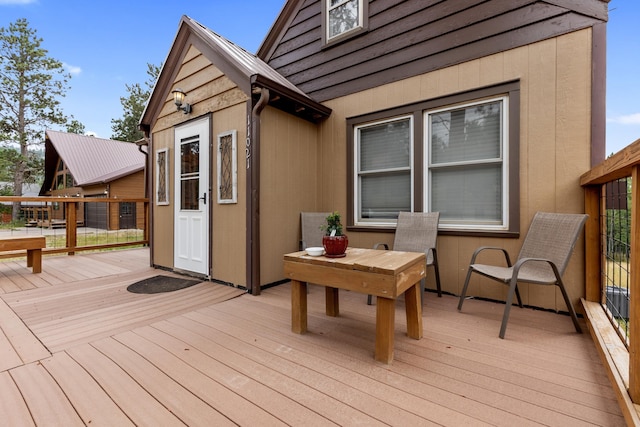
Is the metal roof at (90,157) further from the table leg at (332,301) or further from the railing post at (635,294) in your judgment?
the railing post at (635,294)

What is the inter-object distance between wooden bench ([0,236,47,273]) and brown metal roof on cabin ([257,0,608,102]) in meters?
4.40

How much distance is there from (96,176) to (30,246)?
11.6m

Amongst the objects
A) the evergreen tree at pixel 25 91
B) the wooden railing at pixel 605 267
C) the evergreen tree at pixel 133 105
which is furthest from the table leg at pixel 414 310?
the evergreen tree at pixel 133 105

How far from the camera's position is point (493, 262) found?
295 cm

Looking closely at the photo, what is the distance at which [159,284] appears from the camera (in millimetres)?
3648

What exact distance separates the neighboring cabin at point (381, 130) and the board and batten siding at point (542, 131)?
0.04 feet

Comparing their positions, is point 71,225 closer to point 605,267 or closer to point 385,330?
point 385,330

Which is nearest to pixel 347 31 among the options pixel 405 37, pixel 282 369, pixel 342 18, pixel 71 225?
pixel 342 18

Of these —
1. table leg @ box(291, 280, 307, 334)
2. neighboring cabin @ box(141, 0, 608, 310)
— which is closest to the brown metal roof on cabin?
neighboring cabin @ box(141, 0, 608, 310)

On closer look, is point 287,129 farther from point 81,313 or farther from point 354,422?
point 354,422

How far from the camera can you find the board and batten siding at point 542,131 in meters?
2.54

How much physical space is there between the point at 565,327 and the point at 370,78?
3.36 meters

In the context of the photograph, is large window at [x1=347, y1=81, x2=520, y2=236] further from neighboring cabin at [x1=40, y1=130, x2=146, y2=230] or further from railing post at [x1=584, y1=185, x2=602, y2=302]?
neighboring cabin at [x1=40, y1=130, x2=146, y2=230]

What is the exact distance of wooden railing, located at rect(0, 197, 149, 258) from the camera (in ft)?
17.9
